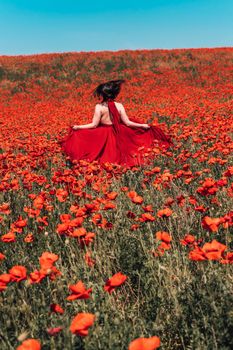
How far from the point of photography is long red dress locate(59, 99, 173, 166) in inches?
251

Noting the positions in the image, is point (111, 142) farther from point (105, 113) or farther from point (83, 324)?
point (83, 324)

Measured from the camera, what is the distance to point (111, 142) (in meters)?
6.46

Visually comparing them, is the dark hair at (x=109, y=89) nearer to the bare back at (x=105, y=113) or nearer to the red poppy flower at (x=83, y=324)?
the bare back at (x=105, y=113)

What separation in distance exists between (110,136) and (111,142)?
0.47 feet

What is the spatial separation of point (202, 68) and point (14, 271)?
84.1 ft

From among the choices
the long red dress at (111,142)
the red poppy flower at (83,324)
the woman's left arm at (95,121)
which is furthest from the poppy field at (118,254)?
the woman's left arm at (95,121)

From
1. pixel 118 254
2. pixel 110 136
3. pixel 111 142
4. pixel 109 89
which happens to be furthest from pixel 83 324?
pixel 109 89

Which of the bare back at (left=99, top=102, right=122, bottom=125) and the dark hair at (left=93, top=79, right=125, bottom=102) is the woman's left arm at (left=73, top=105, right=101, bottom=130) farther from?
the dark hair at (left=93, top=79, right=125, bottom=102)

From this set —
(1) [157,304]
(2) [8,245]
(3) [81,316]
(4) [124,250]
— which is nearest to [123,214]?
(4) [124,250]

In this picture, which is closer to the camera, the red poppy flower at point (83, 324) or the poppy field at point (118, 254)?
the red poppy flower at point (83, 324)

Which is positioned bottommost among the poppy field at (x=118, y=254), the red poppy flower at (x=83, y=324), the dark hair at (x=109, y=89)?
the poppy field at (x=118, y=254)

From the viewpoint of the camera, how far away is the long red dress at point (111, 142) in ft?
20.9

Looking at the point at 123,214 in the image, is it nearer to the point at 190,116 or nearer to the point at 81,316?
the point at 81,316

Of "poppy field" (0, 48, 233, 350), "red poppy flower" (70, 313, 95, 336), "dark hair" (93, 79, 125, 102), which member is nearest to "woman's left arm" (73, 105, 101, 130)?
"dark hair" (93, 79, 125, 102)
